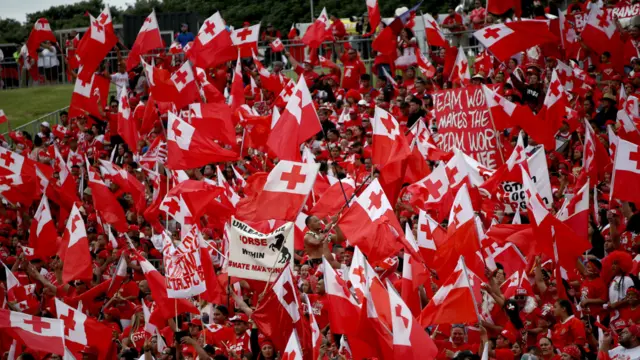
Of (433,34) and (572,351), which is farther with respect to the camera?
(433,34)

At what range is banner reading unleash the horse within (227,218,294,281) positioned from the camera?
45.2 ft

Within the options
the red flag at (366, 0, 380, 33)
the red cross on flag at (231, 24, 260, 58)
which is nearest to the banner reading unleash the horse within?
the red cross on flag at (231, 24, 260, 58)

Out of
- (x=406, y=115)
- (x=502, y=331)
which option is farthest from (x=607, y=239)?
(x=406, y=115)

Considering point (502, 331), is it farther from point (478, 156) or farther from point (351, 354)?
point (478, 156)

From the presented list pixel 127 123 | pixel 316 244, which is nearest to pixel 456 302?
pixel 316 244

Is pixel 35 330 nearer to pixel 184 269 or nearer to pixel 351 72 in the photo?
pixel 184 269

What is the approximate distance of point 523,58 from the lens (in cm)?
2147

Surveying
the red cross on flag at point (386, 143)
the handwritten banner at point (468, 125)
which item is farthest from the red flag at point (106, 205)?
the red cross on flag at point (386, 143)

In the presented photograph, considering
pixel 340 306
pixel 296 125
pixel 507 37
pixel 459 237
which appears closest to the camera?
pixel 340 306

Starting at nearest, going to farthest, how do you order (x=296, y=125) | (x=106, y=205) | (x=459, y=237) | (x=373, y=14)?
Answer: (x=459, y=237) → (x=296, y=125) → (x=106, y=205) → (x=373, y=14)

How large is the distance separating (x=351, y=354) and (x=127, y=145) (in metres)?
10.7

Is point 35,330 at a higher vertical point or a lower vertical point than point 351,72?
lower

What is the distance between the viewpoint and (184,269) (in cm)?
1465

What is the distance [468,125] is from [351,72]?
6.22 metres
